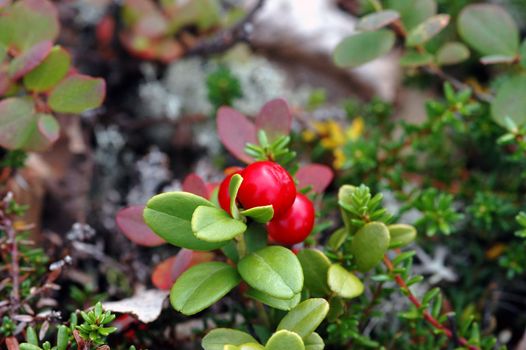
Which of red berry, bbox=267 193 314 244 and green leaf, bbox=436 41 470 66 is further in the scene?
green leaf, bbox=436 41 470 66

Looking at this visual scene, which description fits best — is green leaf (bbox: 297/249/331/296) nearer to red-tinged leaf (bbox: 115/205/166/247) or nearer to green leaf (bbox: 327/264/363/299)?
green leaf (bbox: 327/264/363/299)

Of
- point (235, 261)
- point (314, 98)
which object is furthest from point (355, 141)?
point (235, 261)

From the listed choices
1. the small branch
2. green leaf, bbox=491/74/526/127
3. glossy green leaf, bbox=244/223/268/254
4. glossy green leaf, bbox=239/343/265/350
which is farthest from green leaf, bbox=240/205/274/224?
the small branch

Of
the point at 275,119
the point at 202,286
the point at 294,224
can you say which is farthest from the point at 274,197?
the point at 275,119

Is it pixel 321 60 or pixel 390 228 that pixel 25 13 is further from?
pixel 321 60

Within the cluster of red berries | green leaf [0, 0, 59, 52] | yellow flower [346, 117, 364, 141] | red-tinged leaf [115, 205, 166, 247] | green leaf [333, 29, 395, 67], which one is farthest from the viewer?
yellow flower [346, 117, 364, 141]

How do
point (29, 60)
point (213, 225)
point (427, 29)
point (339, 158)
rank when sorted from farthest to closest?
point (339, 158), point (427, 29), point (29, 60), point (213, 225)

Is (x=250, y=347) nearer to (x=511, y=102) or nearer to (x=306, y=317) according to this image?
(x=306, y=317)
